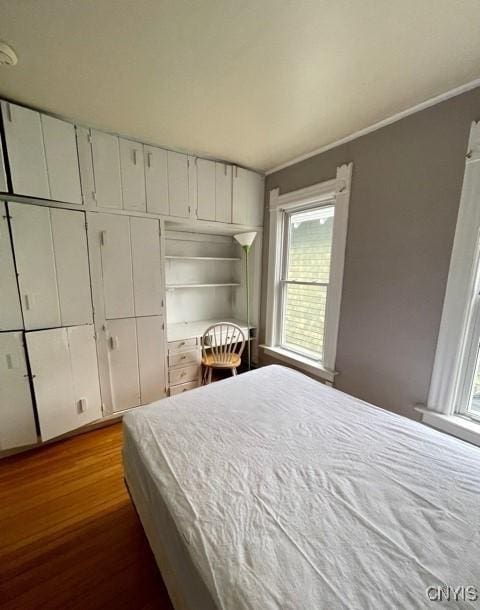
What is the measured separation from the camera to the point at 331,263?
2178 millimetres

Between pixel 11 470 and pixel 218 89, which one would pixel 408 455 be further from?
pixel 11 470

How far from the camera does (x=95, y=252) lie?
201 cm

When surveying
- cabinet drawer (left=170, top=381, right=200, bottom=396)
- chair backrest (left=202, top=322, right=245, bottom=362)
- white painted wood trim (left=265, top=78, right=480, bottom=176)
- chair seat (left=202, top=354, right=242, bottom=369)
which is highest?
white painted wood trim (left=265, top=78, right=480, bottom=176)

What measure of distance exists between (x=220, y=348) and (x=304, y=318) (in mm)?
963

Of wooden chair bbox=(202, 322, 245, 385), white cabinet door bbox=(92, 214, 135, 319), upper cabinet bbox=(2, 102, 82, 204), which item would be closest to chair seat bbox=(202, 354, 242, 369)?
wooden chair bbox=(202, 322, 245, 385)

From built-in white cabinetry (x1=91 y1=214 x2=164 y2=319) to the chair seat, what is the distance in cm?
71

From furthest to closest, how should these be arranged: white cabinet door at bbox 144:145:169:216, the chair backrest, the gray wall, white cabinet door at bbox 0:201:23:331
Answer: the chair backrest, white cabinet door at bbox 144:145:169:216, white cabinet door at bbox 0:201:23:331, the gray wall

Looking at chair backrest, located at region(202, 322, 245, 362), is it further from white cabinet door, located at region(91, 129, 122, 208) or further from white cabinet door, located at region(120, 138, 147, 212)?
white cabinet door, located at region(91, 129, 122, 208)

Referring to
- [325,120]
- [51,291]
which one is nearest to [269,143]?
[325,120]

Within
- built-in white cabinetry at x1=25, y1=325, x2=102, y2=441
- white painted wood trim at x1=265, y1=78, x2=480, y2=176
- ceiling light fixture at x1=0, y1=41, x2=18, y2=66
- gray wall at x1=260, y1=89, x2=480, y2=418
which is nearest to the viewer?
ceiling light fixture at x1=0, y1=41, x2=18, y2=66

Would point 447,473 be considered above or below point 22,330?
A: below

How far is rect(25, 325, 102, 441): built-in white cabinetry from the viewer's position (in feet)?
6.07

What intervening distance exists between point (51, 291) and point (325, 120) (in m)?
2.37

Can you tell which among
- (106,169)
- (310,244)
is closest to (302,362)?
(310,244)
